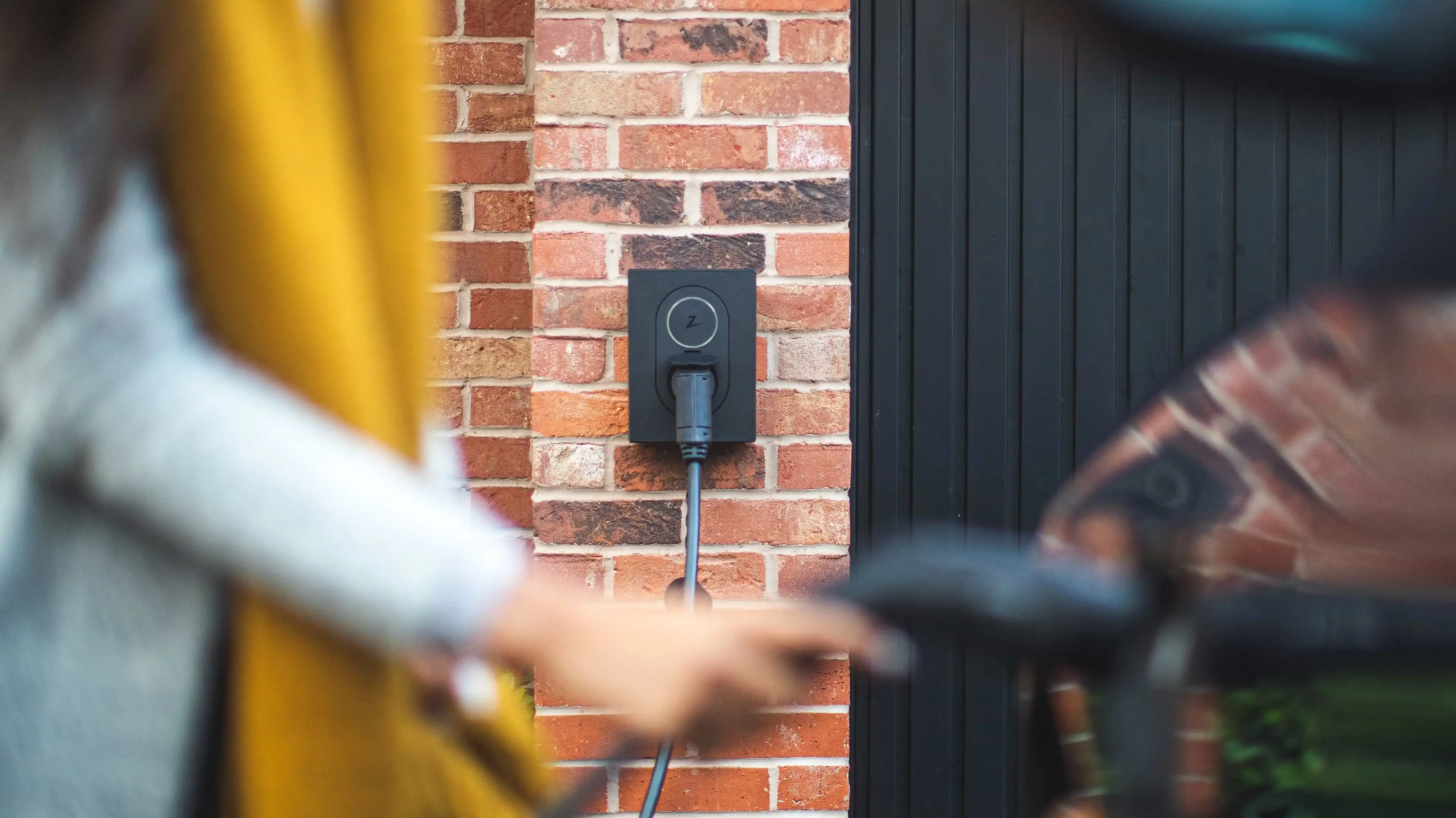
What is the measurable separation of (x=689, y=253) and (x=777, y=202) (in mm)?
149

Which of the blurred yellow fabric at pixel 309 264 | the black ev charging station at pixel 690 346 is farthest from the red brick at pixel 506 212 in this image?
the blurred yellow fabric at pixel 309 264

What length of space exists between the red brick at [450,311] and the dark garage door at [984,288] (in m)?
0.65

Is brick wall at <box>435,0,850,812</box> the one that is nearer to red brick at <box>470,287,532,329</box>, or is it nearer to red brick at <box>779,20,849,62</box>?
red brick at <box>779,20,849,62</box>

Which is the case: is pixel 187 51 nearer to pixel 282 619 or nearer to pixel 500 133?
pixel 282 619

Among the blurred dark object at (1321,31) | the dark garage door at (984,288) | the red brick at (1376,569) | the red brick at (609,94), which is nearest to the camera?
the red brick at (1376,569)

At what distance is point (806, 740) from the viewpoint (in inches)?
70.1

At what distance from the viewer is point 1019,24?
2014mm

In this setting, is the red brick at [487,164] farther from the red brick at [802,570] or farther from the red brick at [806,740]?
the red brick at [806,740]

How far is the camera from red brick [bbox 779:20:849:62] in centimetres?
179

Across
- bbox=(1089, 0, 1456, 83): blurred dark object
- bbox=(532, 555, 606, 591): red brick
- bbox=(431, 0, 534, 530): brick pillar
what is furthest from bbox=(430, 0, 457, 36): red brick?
bbox=(1089, 0, 1456, 83): blurred dark object

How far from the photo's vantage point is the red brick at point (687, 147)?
179 cm

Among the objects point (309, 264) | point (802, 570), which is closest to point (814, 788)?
point (802, 570)

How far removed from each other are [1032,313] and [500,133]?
0.92m

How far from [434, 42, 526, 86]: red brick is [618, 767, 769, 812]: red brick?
112cm
